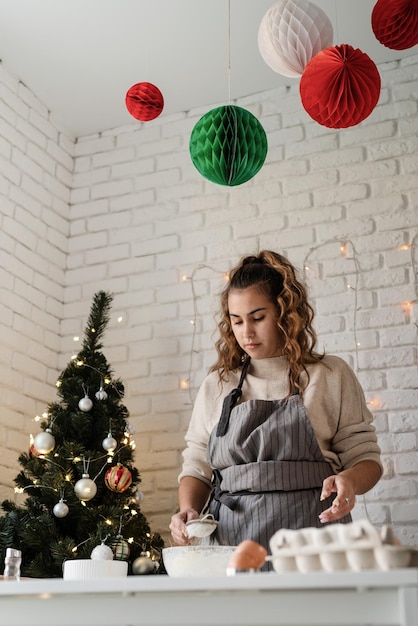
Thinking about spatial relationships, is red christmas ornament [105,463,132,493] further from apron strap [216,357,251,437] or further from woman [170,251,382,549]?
apron strap [216,357,251,437]

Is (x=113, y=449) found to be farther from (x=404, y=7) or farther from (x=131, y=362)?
(x=404, y=7)

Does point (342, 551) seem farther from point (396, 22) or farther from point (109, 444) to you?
point (109, 444)

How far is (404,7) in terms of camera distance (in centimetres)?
208

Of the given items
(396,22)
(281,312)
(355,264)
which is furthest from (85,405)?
(396,22)

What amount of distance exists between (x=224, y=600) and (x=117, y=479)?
1.72m

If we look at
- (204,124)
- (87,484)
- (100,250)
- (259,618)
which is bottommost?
(259,618)

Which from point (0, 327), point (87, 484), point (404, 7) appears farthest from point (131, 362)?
point (404, 7)

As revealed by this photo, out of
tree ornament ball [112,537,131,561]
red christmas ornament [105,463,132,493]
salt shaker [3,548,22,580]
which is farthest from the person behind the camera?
red christmas ornament [105,463,132,493]

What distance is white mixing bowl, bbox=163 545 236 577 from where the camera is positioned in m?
1.36

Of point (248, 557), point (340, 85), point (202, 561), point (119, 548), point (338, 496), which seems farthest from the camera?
point (119, 548)

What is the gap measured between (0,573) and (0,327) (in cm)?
95

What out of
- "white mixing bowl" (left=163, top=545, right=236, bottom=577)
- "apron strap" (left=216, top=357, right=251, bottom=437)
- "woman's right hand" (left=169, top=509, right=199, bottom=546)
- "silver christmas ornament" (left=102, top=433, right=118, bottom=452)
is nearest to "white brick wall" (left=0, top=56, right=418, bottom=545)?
"silver christmas ornament" (left=102, top=433, right=118, bottom=452)

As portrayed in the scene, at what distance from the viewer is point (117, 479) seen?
257 centimetres

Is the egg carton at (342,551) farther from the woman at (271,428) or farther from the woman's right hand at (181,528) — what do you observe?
the woman's right hand at (181,528)
